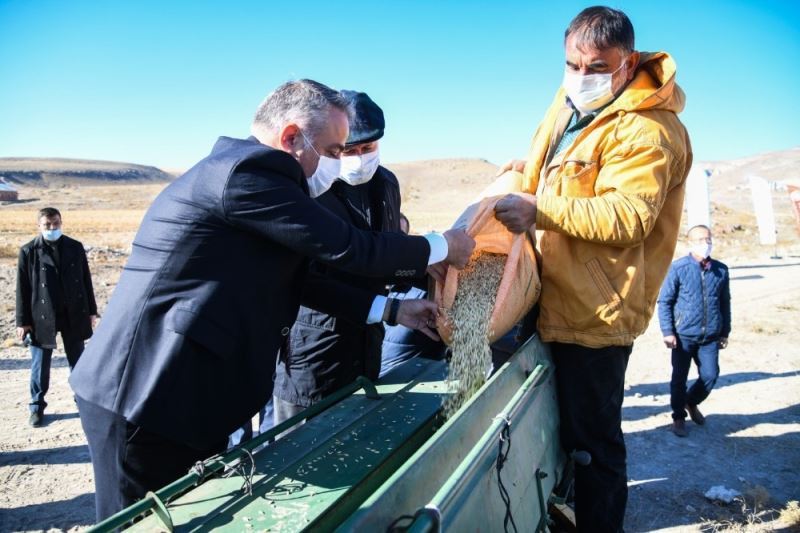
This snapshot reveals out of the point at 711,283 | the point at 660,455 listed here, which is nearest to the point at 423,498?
A: the point at 660,455

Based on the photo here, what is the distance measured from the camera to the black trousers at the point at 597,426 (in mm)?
2762

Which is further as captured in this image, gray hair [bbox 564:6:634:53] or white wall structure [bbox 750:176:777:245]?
white wall structure [bbox 750:176:777:245]

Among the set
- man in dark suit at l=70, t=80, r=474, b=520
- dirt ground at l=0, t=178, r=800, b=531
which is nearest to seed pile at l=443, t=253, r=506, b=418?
man in dark suit at l=70, t=80, r=474, b=520

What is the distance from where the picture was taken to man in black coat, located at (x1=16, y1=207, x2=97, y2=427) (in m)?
6.08

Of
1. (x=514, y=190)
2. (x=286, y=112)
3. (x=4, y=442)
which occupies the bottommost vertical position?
(x=4, y=442)

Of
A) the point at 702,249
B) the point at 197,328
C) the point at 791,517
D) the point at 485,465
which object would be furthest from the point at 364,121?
the point at 702,249

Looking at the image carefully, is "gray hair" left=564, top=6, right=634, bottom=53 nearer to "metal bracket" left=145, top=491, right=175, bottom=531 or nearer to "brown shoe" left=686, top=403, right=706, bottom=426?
"metal bracket" left=145, top=491, right=175, bottom=531

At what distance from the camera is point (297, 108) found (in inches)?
89.3

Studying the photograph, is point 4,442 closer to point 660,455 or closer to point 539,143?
point 539,143

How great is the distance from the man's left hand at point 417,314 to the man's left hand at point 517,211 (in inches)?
24.3

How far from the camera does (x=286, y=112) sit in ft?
7.47

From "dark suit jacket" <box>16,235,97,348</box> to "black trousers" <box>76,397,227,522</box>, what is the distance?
4739mm

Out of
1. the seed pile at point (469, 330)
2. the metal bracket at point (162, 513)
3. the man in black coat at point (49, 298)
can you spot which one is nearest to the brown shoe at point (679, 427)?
the seed pile at point (469, 330)

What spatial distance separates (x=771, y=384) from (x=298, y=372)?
6.89 metres
